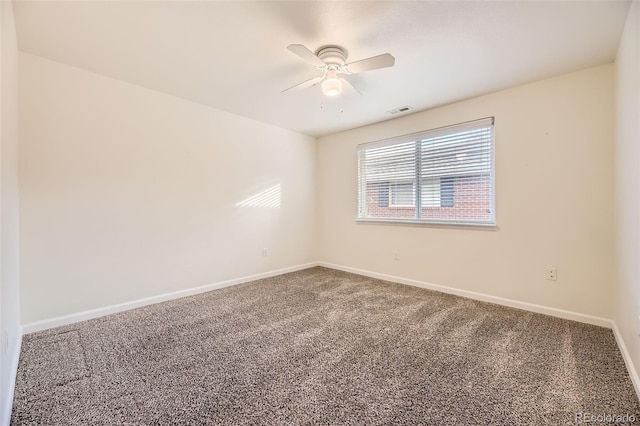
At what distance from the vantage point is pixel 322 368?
190cm

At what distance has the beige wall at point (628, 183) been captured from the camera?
1719 millimetres

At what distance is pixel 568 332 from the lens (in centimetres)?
240

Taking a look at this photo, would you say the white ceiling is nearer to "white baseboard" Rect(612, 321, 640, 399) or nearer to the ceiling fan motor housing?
the ceiling fan motor housing

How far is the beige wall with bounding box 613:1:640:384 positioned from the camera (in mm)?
1719

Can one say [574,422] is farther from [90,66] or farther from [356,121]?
[90,66]

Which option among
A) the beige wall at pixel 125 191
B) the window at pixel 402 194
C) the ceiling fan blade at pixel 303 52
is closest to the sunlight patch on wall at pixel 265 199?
the beige wall at pixel 125 191

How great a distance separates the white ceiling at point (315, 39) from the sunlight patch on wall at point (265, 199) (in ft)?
5.06

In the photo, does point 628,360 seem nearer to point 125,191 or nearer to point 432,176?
point 432,176

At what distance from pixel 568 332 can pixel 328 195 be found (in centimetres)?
354

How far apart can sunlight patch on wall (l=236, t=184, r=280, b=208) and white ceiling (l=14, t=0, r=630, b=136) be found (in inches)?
60.7

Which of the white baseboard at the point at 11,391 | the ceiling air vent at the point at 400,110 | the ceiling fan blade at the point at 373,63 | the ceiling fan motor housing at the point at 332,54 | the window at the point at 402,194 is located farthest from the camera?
the window at the point at 402,194

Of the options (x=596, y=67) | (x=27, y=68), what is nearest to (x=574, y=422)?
(x=596, y=67)

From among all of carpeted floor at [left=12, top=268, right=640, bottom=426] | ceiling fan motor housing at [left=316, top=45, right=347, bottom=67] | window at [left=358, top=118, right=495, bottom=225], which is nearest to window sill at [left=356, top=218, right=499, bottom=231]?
window at [left=358, top=118, right=495, bottom=225]

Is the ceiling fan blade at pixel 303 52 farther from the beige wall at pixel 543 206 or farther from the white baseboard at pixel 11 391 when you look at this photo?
the white baseboard at pixel 11 391
